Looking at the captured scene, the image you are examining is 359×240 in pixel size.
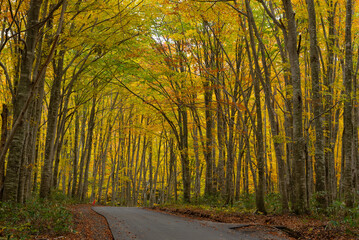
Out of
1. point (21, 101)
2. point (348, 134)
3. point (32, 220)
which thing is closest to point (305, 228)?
point (348, 134)

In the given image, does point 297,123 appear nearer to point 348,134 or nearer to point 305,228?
point 348,134

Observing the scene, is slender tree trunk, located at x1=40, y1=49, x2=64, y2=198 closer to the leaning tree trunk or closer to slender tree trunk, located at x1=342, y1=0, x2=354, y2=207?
the leaning tree trunk

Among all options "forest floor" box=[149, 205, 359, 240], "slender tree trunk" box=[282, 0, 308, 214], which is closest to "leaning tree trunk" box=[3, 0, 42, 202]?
"forest floor" box=[149, 205, 359, 240]

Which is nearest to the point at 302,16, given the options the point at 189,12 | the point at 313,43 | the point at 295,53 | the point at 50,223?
the point at 313,43

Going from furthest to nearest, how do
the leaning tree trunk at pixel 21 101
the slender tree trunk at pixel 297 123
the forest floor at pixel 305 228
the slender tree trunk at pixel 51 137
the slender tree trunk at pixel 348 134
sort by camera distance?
1. the slender tree trunk at pixel 51 137
2. the slender tree trunk at pixel 348 134
3. the slender tree trunk at pixel 297 123
4. the leaning tree trunk at pixel 21 101
5. the forest floor at pixel 305 228

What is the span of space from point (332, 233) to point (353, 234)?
41 cm

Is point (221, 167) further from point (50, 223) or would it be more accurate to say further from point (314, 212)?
point (50, 223)

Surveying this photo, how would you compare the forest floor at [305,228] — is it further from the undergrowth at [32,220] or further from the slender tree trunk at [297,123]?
the undergrowth at [32,220]

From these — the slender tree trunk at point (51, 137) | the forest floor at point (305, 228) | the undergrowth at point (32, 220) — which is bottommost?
the forest floor at point (305, 228)

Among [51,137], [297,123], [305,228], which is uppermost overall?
[297,123]

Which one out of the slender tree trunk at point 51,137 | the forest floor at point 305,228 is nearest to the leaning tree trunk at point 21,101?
the slender tree trunk at point 51,137

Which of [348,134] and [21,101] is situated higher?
[21,101]

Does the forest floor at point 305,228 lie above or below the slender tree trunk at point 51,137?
below

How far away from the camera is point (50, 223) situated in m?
6.28
